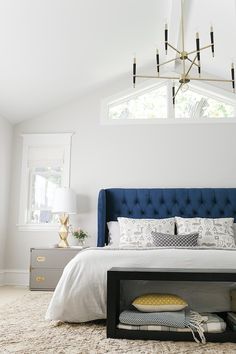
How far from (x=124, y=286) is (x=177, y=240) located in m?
1.39

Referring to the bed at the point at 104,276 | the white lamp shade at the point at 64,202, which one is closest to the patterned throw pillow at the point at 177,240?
Answer: the bed at the point at 104,276

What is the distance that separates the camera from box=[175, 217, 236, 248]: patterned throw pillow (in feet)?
13.5

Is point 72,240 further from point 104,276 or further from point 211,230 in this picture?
point 104,276

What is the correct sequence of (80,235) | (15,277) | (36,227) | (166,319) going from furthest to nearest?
(36,227) < (15,277) < (80,235) < (166,319)

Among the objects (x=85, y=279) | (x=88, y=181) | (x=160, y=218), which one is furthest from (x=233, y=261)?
(x=88, y=181)

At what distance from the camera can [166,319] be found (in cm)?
226

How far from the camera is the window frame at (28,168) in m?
5.04

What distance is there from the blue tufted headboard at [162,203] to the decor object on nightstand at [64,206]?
0.40m

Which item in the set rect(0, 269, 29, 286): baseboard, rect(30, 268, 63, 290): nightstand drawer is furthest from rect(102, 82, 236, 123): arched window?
rect(0, 269, 29, 286): baseboard

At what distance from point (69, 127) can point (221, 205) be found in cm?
256

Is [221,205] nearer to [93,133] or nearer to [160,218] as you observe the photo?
[160,218]

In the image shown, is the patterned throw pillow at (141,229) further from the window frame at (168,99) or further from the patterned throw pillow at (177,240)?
the window frame at (168,99)

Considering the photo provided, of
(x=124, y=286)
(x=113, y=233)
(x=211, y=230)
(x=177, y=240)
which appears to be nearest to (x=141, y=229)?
(x=113, y=233)

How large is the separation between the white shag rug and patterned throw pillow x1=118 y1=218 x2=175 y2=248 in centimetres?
168
